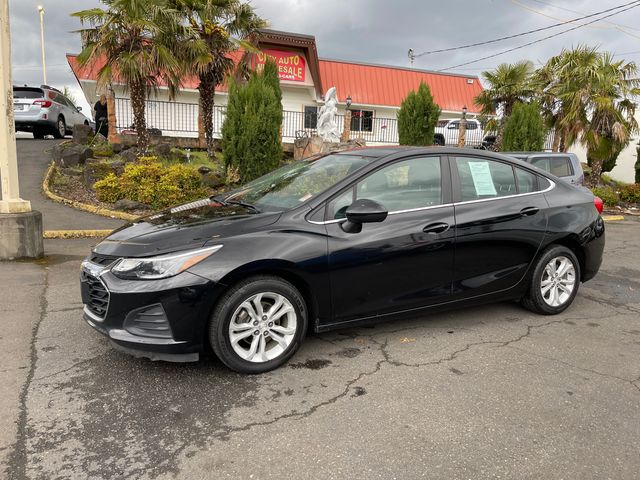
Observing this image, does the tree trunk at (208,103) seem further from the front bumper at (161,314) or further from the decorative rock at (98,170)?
the front bumper at (161,314)

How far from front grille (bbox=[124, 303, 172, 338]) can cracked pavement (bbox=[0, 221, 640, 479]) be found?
0.36m

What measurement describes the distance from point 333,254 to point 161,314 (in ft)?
4.01

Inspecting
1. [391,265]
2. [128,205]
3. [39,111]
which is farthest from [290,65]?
[391,265]

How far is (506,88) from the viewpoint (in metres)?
18.1

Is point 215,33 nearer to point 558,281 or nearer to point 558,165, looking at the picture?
point 558,165

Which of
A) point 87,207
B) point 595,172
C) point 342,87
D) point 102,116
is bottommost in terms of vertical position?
point 87,207

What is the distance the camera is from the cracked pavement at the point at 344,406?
8.38 feet

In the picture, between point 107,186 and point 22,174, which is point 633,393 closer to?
point 107,186

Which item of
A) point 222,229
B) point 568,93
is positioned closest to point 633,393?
point 222,229

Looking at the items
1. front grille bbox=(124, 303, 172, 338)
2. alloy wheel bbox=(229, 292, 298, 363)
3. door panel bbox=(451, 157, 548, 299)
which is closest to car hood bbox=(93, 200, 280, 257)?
front grille bbox=(124, 303, 172, 338)

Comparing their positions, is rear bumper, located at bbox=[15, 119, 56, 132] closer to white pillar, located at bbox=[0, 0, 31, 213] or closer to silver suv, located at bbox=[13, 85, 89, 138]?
silver suv, located at bbox=[13, 85, 89, 138]

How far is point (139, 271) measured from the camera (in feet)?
10.6

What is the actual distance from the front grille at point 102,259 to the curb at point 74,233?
4.79 meters

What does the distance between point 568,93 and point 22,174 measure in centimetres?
1623
